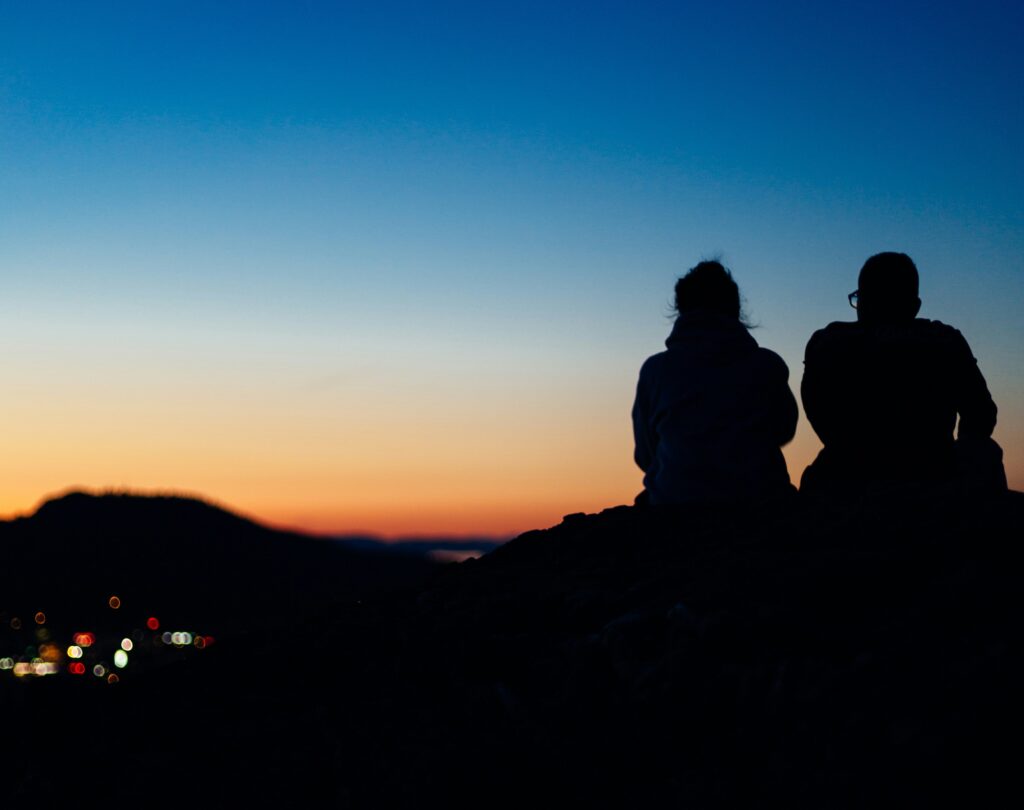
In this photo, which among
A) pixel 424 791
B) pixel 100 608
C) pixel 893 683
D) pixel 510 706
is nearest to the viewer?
pixel 893 683

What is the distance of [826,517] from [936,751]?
7.44 feet

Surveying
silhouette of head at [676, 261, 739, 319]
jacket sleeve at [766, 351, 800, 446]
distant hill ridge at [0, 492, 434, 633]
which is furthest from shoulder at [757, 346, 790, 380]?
distant hill ridge at [0, 492, 434, 633]

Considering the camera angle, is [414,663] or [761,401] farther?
[761,401]

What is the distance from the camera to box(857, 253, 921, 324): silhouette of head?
5.84 metres

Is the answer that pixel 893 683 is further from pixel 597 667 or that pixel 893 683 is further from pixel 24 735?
pixel 24 735

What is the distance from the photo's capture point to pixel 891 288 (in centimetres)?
584

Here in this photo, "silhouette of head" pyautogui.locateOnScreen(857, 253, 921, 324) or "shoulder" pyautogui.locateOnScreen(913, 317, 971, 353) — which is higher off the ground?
"silhouette of head" pyautogui.locateOnScreen(857, 253, 921, 324)

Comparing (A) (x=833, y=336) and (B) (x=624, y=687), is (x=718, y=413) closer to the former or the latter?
(A) (x=833, y=336)

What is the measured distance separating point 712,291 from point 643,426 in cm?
81

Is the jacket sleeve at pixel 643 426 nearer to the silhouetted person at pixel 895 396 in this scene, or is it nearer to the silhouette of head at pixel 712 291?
the silhouette of head at pixel 712 291

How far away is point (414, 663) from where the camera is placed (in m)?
4.66

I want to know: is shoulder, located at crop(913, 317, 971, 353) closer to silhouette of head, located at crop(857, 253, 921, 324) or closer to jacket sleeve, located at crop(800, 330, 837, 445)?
silhouette of head, located at crop(857, 253, 921, 324)

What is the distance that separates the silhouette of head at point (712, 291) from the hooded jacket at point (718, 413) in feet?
0.18

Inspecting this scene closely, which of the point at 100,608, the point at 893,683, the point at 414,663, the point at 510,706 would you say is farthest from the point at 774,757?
the point at 100,608
